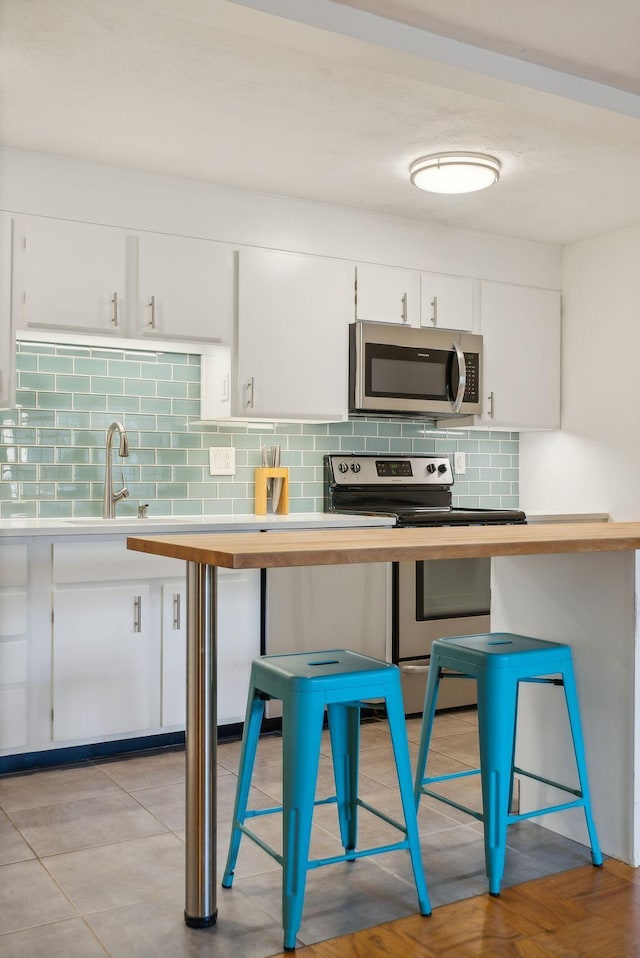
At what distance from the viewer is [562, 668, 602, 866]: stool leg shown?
7.41ft

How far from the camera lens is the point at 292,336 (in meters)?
3.93

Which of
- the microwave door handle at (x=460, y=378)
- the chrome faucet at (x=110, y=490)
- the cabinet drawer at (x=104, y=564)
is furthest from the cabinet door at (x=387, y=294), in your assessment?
the cabinet drawer at (x=104, y=564)

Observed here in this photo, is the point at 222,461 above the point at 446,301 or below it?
below

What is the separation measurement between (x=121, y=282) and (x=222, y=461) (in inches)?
37.7

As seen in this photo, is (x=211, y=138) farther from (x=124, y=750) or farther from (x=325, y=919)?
(x=325, y=919)

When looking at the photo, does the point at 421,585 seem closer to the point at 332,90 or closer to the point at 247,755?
the point at 247,755

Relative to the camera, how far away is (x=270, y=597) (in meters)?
3.53

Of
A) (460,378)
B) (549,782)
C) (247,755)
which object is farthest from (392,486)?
(247,755)

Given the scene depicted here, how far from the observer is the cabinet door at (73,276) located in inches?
133

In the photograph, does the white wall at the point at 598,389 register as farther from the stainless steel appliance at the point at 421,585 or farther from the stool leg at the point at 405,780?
the stool leg at the point at 405,780

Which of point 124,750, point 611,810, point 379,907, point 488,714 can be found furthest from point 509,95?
point 124,750

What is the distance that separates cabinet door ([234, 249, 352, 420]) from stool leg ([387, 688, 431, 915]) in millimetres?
2012

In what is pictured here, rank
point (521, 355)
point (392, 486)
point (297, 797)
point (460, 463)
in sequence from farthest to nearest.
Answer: point (460, 463) < point (521, 355) < point (392, 486) < point (297, 797)

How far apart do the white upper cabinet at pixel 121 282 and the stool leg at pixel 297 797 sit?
210 cm
